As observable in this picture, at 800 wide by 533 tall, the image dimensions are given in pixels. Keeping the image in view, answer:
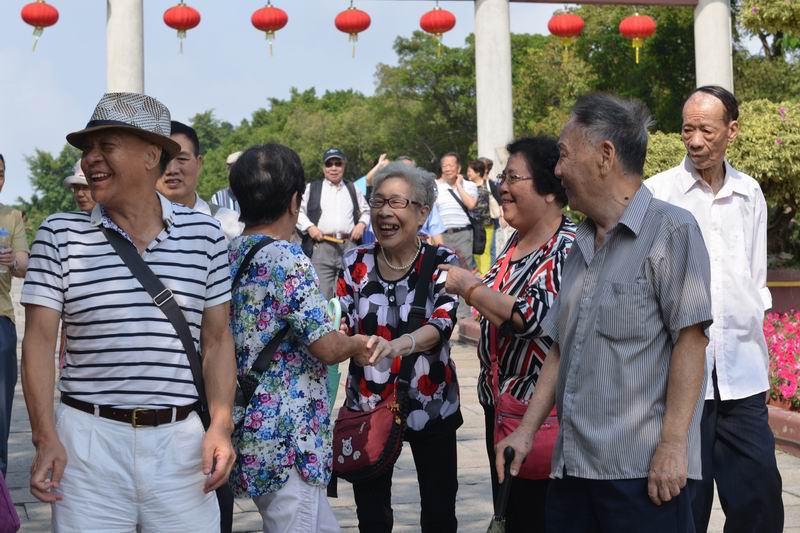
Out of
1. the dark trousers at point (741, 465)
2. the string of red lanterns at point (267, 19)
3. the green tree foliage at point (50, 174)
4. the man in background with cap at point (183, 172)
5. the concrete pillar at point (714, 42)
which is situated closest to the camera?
the dark trousers at point (741, 465)

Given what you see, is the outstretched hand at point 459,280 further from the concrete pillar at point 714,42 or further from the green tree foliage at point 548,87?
the green tree foliage at point 548,87

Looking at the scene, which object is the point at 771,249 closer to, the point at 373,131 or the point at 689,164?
the point at 689,164

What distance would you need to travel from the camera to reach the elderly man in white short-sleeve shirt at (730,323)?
4348 millimetres

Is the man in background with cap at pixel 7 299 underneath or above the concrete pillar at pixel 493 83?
underneath

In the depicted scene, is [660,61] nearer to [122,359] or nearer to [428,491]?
[428,491]

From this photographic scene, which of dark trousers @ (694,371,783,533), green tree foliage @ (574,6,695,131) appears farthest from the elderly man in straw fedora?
green tree foliage @ (574,6,695,131)

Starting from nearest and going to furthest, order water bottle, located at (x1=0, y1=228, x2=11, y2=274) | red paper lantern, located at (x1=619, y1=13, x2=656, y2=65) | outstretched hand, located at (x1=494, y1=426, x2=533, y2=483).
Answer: outstretched hand, located at (x1=494, y1=426, x2=533, y2=483), water bottle, located at (x1=0, y1=228, x2=11, y2=274), red paper lantern, located at (x1=619, y1=13, x2=656, y2=65)

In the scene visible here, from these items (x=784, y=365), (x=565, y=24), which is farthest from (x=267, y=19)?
(x=784, y=365)

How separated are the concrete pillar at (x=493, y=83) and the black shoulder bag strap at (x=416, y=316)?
10831 mm

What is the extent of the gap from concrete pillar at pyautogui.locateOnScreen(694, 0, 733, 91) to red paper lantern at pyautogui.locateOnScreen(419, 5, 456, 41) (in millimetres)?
3238

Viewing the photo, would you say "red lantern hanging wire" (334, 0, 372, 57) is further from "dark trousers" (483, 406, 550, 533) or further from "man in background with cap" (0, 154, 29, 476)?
"dark trousers" (483, 406, 550, 533)

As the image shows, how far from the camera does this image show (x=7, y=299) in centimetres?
610

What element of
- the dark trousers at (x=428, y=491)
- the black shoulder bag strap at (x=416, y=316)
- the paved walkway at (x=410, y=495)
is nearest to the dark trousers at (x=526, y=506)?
the dark trousers at (x=428, y=491)

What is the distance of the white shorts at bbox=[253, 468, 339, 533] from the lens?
12.5 ft
